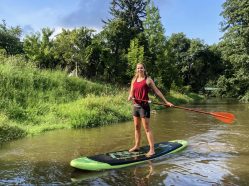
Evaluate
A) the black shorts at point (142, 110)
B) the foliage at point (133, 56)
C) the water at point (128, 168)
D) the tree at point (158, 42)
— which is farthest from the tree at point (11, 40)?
the black shorts at point (142, 110)

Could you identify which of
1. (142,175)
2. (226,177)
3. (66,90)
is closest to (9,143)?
(142,175)

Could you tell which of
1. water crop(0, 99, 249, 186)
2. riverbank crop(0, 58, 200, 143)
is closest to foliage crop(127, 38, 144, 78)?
riverbank crop(0, 58, 200, 143)

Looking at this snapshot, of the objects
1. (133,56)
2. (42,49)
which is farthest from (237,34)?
(42,49)

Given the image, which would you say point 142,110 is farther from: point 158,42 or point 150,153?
point 158,42

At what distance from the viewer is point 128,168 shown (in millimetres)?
7793

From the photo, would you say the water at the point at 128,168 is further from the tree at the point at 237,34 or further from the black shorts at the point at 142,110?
the tree at the point at 237,34

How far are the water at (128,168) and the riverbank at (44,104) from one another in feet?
2.84

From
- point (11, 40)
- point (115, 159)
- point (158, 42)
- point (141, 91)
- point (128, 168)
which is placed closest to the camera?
point (128, 168)

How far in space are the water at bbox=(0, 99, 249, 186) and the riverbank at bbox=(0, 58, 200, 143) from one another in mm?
865

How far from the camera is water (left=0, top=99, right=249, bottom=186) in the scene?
22.8 feet

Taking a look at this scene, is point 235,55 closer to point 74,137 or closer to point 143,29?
point 143,29

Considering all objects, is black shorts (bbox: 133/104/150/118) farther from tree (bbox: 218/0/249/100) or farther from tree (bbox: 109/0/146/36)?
tree (bbox: 109/0/146/36)

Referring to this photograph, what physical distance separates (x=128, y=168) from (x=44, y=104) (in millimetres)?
8684

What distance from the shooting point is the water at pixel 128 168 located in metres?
6.95
